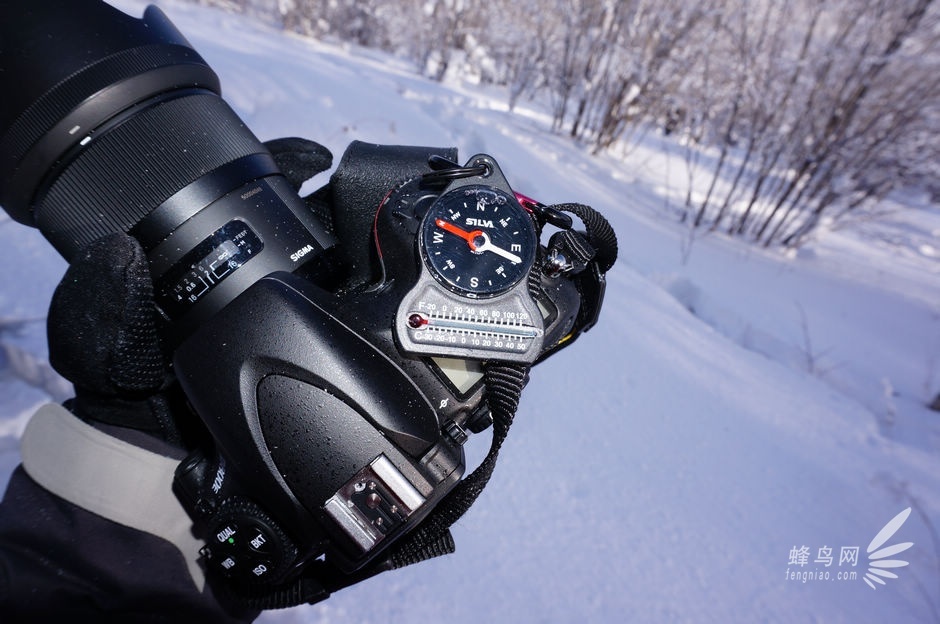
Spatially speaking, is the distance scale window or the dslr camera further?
the distance scale window

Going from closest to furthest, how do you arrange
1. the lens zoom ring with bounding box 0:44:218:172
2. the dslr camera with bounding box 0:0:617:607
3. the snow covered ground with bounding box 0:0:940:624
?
the dslr camera with bounding box 0:0:617:607 → the lens zoom ring with bounding box 0:44:218:172 → the snow covered ground with bounding box 0:0:940:624

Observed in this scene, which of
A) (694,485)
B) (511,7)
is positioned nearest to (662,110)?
(511,7)

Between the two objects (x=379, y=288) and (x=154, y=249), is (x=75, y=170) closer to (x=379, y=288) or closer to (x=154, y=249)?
(x=154, y=249)

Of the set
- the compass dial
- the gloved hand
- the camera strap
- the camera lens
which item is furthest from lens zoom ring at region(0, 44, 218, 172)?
the camera strap

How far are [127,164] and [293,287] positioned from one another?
0.33 meters

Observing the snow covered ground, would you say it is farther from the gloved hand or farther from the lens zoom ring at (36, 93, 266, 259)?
the lens zoom ring at (36, 93, 266, 259)

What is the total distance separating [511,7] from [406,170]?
8936 mm

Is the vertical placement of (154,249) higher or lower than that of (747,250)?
higher

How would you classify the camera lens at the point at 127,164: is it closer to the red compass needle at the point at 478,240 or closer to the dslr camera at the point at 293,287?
the dslr camera at the point at 293,287

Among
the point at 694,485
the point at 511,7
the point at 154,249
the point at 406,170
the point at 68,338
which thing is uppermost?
the point at 511,7

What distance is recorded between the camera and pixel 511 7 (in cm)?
821

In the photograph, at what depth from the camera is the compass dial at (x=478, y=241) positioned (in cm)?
59

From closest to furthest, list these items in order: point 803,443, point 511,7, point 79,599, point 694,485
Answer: point 79,599 → point 694,485 → point 803,443 → point 511,7

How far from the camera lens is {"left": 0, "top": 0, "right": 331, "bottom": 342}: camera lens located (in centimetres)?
65
